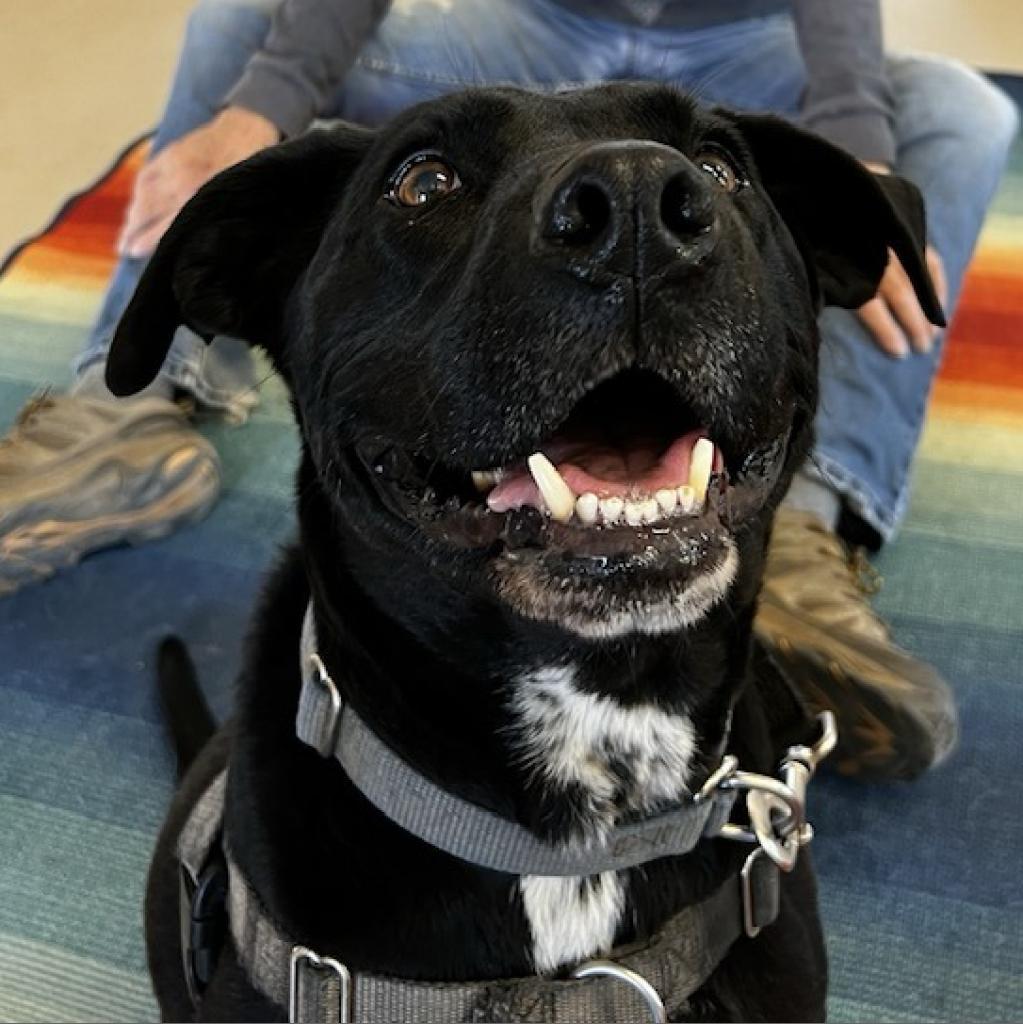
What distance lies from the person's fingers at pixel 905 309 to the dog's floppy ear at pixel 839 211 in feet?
2.53

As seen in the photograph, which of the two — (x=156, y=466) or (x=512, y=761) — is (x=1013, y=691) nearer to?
(x=512, y=761)

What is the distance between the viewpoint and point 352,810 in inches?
38.3

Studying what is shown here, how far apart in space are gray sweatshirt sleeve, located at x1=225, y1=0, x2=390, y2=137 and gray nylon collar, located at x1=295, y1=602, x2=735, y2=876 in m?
1.31

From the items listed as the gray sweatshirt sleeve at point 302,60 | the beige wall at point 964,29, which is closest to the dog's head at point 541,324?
the gray sweatshirt sleeve at point 302,60

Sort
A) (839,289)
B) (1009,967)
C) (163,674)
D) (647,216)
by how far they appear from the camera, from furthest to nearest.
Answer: (163,674), (1009,967), (839,289), (647,216)

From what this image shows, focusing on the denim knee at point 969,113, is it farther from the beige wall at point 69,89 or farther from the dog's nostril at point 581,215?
the beige wall at point 69,89

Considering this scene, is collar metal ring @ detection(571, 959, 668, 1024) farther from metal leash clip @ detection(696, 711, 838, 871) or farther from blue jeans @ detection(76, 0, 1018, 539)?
blue jeans @ detection(76, 0, 1018, 539)

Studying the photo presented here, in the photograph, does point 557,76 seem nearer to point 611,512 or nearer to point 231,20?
point 231,20

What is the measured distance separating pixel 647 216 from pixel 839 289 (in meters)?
0.53

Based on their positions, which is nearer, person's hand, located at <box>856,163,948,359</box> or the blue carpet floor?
the blue carpet floor

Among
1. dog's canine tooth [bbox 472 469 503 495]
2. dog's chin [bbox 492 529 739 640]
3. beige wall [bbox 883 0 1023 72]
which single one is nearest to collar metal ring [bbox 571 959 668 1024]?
dog's chin [bbox 492 529 739 640]

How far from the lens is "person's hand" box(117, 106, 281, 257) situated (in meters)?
2.00

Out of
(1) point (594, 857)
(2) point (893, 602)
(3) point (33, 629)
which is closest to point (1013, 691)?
(2) point (893, 602)

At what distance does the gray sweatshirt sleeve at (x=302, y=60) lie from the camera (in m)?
2.03
